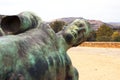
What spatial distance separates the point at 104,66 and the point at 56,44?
8077 millimetres

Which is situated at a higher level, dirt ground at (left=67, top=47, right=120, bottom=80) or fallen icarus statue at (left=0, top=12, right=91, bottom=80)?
fallen icarus statue at (left=0, top=12, right=91, bottom=80)

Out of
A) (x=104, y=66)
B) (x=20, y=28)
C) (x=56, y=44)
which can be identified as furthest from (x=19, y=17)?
(x=104, y=66)

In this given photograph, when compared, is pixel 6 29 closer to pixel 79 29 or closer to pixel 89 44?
pixel 79 29

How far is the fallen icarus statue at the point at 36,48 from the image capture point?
51.6 inches

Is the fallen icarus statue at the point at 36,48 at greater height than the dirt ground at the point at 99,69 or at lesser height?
greater

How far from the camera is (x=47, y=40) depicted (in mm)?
1577

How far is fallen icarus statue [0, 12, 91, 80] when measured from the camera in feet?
4.30

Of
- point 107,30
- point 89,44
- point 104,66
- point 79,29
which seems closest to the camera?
point 79,29

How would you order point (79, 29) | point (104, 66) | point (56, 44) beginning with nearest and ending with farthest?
point (56, 44) → point (79, 29) → point (104, 66)

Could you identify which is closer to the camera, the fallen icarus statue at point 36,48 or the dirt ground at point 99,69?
the fallen icarus statue at point 36,48

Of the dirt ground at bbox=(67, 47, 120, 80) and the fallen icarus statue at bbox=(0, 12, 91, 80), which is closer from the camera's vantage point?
the fallen icarus statue at bbox=(0, 12, 91, 80)

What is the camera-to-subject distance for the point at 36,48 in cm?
→ 145

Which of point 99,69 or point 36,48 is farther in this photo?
point 99,69

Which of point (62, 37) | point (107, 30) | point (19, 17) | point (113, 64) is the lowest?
point (107, 30)
